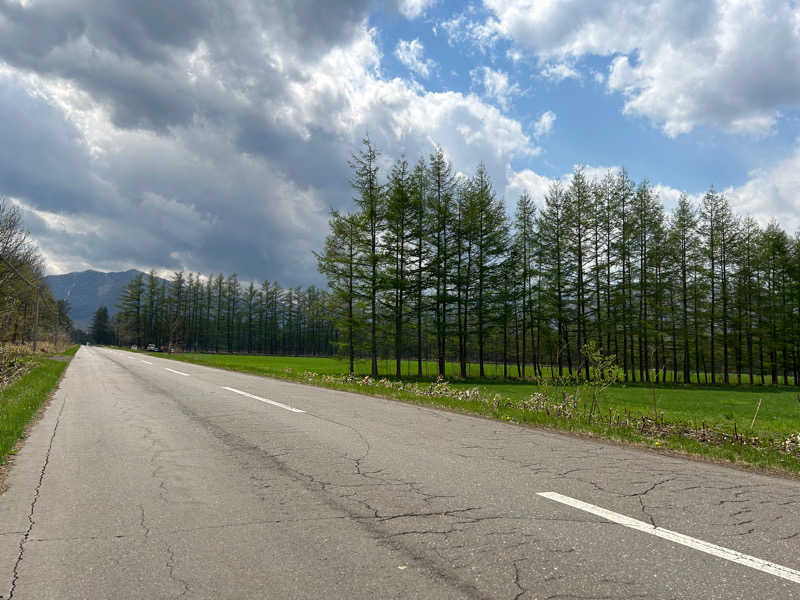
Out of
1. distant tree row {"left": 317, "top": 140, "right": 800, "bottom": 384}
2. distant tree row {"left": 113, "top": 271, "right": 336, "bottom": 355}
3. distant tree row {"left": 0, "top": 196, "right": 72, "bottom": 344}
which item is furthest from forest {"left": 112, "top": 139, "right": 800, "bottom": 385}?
distant tree row {"left": 113, "top": 271, "right": 336, "bottom": 355}

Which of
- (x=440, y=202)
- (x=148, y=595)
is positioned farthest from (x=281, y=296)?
(x=148, y=595)

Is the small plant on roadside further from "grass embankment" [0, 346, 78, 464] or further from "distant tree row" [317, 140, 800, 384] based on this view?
"distant tree row" [317, 140, 800, 384]

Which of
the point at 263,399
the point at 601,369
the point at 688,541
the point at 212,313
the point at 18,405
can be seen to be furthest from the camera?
the point at 212,313

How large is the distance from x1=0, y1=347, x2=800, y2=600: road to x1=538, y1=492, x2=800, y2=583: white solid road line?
16 millimetres

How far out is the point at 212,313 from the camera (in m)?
108

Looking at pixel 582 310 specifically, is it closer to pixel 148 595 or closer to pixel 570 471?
pixel 570 471

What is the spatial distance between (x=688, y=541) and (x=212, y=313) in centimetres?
11370

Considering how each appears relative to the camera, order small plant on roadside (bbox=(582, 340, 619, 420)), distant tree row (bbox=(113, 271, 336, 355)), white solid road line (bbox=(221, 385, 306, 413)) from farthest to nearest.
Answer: distant tree row (bbox=(113, 271, 336, 355))
white solid road line (bbox=(221, 385, 306, 413))
small plant on roadside (bbox=(582, 340, 619, 420))

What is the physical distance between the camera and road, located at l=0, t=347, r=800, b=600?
286 cm

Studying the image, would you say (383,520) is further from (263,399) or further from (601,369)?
(263,399)

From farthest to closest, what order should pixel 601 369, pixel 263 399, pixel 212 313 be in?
1. pixel 212 313
2. pixel 263 399
3. pixel 601 369

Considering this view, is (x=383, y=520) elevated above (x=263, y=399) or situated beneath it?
elevated above

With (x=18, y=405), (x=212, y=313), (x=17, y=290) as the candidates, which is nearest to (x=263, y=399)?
(x=18, y=405)

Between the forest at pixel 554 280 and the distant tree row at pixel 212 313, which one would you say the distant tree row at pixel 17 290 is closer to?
the forest at pixel 554 280
